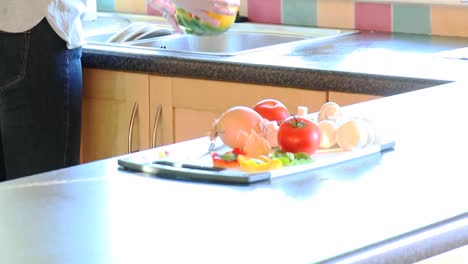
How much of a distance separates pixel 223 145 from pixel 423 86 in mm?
812

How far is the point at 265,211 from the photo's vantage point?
1281 mm

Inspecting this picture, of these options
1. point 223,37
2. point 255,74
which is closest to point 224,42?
point 223,37

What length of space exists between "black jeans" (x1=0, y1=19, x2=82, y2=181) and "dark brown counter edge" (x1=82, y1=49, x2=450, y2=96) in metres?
0.10

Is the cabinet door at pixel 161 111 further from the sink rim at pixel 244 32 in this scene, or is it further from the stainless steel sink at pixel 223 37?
the stainless steel sink at pixel 223 37

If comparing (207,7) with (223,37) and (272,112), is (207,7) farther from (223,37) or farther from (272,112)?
(272,112)

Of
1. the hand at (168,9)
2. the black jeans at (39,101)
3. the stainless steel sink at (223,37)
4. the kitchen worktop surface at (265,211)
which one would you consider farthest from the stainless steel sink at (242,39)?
the kitchen worktop surface at (265,211)

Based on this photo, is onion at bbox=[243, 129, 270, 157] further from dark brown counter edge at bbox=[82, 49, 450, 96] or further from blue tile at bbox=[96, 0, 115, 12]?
blue tile at bbox=[96, 0, 115, 12]

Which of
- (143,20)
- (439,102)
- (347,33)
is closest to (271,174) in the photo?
(439,102)

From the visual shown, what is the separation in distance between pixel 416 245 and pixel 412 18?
6.16ft

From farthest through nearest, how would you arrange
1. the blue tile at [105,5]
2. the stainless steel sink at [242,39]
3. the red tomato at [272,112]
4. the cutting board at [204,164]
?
the blue tile at [105,5]
the stainless steel sink at [242,39]
the red tomato at [272,112]
the cutting board at [204,164]

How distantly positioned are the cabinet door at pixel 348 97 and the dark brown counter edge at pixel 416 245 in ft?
3.72

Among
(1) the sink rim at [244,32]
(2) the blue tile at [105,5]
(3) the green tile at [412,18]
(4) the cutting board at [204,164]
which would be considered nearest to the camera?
(4) the cutting board at [204,164]

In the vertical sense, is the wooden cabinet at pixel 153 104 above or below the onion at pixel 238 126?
below

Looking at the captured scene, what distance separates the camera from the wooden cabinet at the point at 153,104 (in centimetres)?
254
